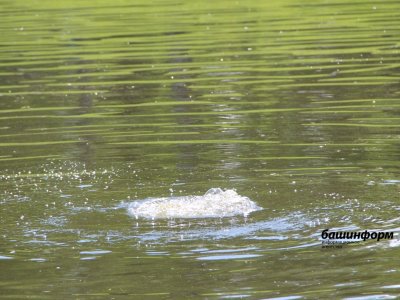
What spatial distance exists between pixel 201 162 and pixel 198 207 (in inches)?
106

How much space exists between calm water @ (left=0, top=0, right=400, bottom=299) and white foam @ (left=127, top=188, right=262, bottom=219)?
20 cm

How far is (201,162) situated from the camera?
48.0 ft

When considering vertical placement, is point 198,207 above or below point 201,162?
below

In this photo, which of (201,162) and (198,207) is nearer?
(198,207)

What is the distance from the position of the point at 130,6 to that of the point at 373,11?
460 inches

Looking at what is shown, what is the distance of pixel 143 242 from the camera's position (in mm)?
10844

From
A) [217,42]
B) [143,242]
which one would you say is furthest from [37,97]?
[143,242]

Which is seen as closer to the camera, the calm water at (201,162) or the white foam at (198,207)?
the calm water at (201,162)

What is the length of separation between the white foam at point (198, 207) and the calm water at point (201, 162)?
0.67 feet

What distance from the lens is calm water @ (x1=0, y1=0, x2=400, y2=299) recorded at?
998 centimetres

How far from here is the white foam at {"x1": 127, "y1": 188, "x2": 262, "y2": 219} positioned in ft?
38.9

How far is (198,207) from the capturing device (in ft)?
39.3

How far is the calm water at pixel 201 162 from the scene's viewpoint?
9977 mm

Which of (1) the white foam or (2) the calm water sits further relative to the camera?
(1) the white foam
